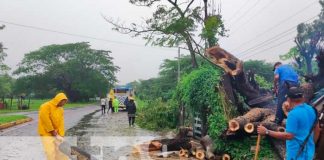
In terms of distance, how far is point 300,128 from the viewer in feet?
16.4

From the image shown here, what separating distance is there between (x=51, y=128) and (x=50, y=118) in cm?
18

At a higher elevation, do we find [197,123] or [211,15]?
[211,15]

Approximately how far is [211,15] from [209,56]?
11.3 meters

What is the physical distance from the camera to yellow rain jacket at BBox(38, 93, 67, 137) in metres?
7.50

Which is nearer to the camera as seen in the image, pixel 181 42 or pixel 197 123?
pixel 197 123

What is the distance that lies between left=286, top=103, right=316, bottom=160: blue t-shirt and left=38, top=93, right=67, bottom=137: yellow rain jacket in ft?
13.6

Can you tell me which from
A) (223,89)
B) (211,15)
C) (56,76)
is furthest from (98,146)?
(56,76)

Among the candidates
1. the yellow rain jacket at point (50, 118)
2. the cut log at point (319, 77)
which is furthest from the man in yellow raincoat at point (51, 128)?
the cut log at point (319, 77)

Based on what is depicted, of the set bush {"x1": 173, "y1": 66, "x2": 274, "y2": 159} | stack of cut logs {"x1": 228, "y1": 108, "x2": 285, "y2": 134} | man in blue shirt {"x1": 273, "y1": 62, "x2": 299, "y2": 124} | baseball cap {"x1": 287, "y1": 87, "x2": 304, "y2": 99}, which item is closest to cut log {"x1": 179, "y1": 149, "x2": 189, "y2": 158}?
bush {"x1": 173, "y1": 66, "x2": 274, "y2": 159}

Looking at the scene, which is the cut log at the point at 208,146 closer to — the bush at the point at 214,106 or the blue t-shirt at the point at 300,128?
the bush at the point at 214,106

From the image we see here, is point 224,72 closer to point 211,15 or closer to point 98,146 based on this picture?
point 98,146

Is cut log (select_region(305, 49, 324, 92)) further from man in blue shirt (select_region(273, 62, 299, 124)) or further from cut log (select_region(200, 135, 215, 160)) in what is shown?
cut log (select_region(200, 135, 215, 160))

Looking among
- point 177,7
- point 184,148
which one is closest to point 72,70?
point 177,7

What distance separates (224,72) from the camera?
475 inches
